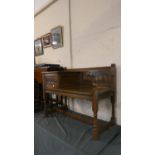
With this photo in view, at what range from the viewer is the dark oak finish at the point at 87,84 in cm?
154

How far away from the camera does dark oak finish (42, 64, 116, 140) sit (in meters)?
1.54

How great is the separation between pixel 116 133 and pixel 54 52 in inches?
78.5

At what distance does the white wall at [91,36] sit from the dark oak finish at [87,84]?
0.10 meters

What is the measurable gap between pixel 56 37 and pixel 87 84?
122 centimetres

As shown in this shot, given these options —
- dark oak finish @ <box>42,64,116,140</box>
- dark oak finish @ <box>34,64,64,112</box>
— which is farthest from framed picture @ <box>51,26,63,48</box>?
dark oak finish @ <box>42,64,116,140</box>

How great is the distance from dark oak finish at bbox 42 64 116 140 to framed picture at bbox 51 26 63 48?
2.43 ft

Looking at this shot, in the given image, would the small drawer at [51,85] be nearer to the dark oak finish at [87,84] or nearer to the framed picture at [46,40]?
the dark oak finish at [87,84]

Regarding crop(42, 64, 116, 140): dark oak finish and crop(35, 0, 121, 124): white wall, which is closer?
crop(42, 64, 116, 140): dark oak finish

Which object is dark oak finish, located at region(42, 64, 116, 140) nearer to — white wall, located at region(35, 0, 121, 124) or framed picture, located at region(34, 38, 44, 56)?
white wall, located at region(35, 0, 121, 124)

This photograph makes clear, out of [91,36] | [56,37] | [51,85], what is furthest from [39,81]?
[91,36]

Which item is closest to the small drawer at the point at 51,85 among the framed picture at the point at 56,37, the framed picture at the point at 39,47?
the framed picture at the point at 56,37

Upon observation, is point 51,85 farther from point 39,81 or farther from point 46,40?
point 46,40
